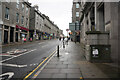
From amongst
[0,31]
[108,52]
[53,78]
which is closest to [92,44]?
[108,52]

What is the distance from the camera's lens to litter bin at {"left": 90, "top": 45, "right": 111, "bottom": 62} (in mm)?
6754

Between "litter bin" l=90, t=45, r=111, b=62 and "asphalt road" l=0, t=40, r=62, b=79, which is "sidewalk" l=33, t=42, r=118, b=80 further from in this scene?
"asphalt road" l=0, t=40, r=62, b=79

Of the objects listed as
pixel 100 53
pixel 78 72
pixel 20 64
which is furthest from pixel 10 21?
pixel 78 72

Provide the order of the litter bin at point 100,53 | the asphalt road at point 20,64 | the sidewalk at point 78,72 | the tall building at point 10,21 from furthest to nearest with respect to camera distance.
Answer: the tall building at point 10,21, the litter bin at point 100,53, the asphalt road at point 20,64, the sidewalk at point 78,72

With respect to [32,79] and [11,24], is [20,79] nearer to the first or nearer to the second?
[32,79]

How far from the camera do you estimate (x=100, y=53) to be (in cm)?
682

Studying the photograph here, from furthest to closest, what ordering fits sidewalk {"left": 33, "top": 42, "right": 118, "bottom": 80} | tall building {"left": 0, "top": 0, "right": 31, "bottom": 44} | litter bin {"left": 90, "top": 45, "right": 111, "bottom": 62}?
tall building {"left": 0, "top": 0, "right": 31, "bottom": 44} → litter bin {"left": 90, "top": 45, "right": 111, "bottom": 62} → sidewalk {"left": 33, "top": 42, "right": 118, "bottom": 80}

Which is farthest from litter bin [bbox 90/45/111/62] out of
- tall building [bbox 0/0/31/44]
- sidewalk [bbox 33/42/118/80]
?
tall building [bbox 0/0/31/44]

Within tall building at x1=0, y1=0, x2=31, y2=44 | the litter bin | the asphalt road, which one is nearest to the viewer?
the asphalt road

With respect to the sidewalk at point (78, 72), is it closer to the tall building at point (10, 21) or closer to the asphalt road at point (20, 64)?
the asphalt road at point (20, 64)

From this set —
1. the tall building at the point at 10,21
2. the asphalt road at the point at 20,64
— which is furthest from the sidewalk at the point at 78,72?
the tall building at the point at 10,21

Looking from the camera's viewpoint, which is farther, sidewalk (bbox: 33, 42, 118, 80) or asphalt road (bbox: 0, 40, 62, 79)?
asphalt road (bbox: 0, 40, 62, 79)

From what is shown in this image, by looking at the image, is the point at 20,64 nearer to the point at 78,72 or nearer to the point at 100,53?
the point at 78,72

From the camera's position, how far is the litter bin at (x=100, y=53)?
6754 millimetres
